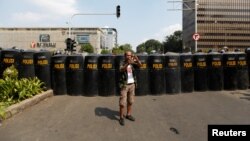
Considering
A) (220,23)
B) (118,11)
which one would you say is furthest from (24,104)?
(220,23)

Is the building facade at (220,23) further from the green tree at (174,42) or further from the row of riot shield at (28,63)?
the row of riot shield at (28,63)

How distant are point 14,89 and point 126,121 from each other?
3.84m

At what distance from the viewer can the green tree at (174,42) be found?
164625 millimetres

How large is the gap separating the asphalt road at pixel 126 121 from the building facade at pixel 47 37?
392 ft

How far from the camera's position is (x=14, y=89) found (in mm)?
10023

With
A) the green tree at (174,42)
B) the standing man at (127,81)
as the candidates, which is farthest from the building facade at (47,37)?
the standing man at (127,81)

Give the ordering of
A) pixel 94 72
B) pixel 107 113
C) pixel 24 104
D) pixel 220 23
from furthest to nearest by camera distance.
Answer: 1. pixel 220 23
2. pixel 94 72
3. pixel 24 104
4. pixel 107 113

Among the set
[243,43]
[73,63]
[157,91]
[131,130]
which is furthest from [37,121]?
[243,43]

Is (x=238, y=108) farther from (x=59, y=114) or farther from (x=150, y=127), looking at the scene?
(x=59, y=114)

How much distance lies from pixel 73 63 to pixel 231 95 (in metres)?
5.41

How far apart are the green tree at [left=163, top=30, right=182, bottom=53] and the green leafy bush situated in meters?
155

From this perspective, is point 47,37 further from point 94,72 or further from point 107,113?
point 107,113

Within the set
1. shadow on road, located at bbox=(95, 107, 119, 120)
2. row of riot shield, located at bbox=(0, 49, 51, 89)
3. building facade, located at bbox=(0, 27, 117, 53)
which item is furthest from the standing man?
building facade, located at bbox=(0, 27, 117, 53)

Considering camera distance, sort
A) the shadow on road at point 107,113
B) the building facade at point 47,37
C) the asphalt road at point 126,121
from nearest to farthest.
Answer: the asphalt road at point 126,121 → the shadow on road at point 107,113 → the building facade at point 47,37
